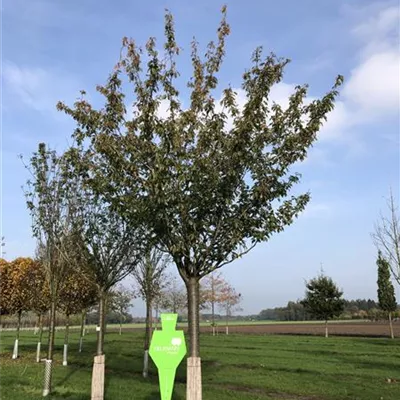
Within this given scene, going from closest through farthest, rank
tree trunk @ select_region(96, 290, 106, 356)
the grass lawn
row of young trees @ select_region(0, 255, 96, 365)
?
tree trunk @ select_region(96, 290, 106, 356)
the grass lawn
row of young trees @ select_region(0, 255, 96, 365)

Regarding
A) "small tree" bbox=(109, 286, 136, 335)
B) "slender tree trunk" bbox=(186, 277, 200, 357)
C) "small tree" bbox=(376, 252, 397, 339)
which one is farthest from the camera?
"small tree" bbox=(109, 286, 136, 335)

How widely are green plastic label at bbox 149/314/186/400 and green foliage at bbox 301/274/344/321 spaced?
1470 inches

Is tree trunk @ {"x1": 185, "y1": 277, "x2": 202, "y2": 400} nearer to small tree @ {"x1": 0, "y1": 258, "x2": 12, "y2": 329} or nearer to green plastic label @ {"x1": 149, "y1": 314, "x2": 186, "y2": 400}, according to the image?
green plastic label @ {"x1": 149, "y1": 314, "x2": 186, "y2": 400}

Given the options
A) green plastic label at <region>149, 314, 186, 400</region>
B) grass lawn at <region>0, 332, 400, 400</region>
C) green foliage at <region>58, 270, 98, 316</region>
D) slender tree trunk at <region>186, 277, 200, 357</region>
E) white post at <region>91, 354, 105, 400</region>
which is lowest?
grass lawn at <region>0, 332, 400, 400</region>

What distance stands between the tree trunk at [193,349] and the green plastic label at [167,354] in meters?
0.34

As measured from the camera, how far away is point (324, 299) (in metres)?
42.2

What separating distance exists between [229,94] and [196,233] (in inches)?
109

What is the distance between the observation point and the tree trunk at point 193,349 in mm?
7438

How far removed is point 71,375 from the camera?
1669cm

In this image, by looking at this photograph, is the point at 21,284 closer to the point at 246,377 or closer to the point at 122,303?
the point at 246,377

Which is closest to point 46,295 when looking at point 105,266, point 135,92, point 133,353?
point 133,353

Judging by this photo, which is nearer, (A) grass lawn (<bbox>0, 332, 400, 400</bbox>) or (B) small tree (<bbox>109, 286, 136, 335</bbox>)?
(A) grass lawn (<bbox>0, 332, 400, 400</bbox>)

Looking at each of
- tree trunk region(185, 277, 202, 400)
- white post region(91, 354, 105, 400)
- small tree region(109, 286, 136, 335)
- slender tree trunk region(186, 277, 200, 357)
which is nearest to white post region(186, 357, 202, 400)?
tree trunk region(185, 277, 202, 400)

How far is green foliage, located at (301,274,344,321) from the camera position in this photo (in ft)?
137
